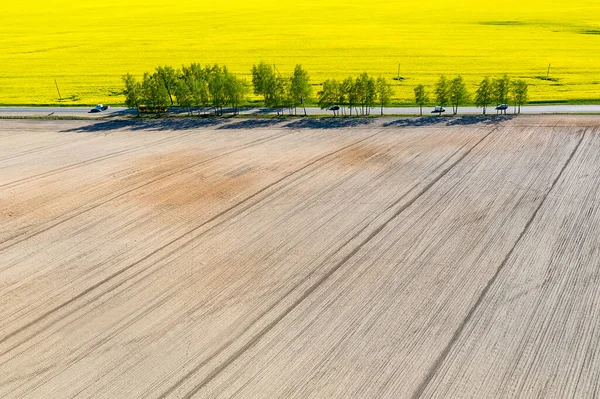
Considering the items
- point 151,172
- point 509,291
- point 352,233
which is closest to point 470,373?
point 509,291

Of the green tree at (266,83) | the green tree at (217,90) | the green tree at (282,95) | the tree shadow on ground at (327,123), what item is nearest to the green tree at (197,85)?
the green tree at (217,90)

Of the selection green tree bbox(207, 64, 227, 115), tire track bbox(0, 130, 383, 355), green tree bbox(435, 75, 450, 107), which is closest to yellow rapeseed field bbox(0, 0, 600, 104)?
green tree bbox(435, 75, 450, 107)

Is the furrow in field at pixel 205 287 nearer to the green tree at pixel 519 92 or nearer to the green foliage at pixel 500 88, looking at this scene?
the green foliage at pixel 500 88

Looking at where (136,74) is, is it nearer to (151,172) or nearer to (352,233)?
(151,172)

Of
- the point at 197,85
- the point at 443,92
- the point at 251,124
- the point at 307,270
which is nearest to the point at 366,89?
the point at 443,92

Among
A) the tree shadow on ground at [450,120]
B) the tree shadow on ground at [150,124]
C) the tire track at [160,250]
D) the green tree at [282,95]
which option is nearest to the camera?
the tire track at [160,250]

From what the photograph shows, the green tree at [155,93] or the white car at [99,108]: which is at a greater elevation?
the green tree at [155,93]

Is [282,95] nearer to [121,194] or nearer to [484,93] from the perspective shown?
[484,93]
